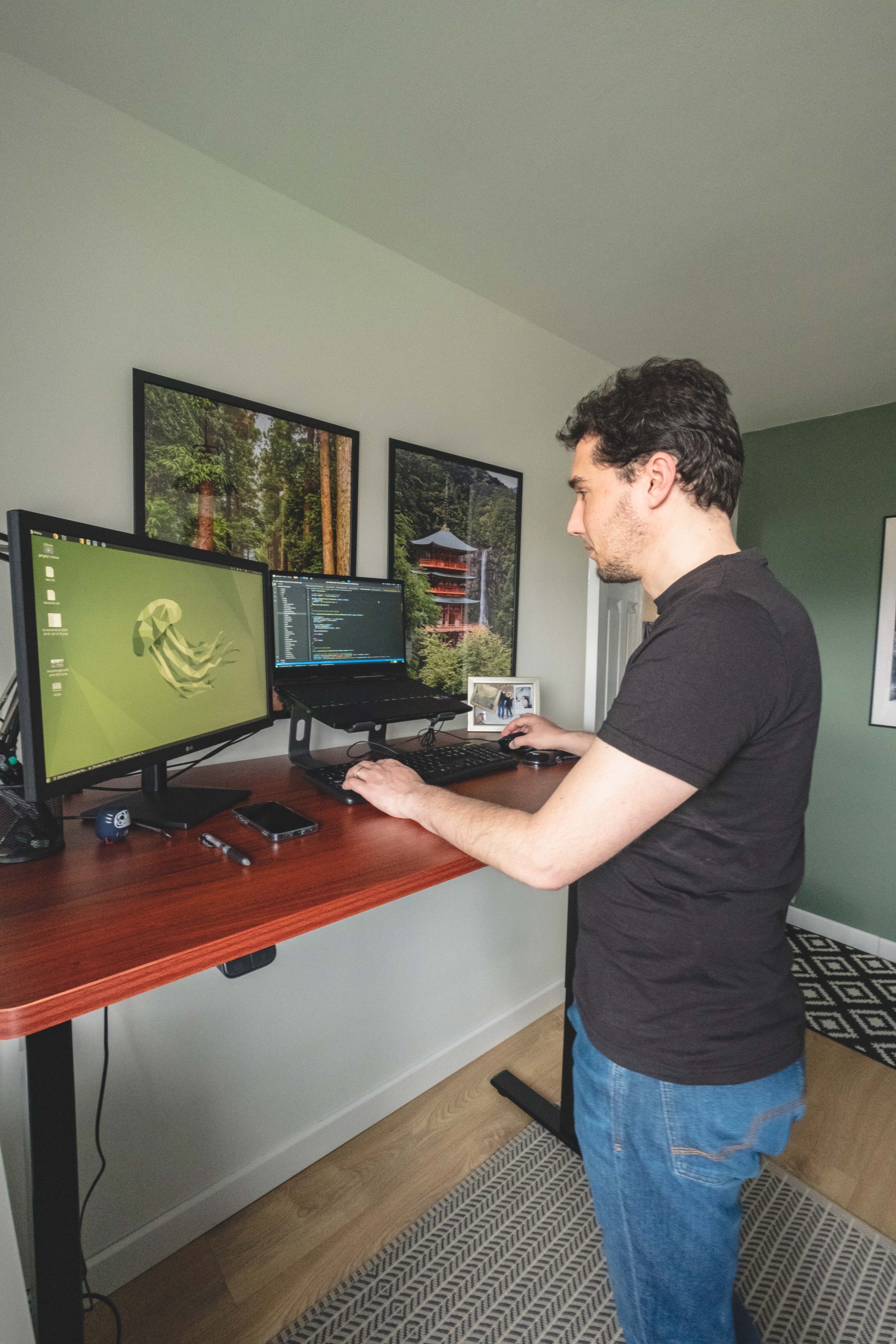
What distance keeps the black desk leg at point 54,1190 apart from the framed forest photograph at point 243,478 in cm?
97

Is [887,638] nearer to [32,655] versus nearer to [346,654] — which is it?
[346,654]

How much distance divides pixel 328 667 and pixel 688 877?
1.01m

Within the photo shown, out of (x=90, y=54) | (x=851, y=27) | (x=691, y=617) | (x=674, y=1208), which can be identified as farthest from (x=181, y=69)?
(x=674, y=1208)

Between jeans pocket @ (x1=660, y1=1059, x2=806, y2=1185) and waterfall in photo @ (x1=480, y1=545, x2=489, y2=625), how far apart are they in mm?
1547

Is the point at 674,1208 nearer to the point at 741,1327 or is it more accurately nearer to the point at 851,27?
the point at 741,1327

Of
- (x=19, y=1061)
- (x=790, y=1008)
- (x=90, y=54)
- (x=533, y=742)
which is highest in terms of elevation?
(x=90, y=54)

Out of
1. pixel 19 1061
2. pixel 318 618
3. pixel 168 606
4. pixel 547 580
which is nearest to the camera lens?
pixel 168 606

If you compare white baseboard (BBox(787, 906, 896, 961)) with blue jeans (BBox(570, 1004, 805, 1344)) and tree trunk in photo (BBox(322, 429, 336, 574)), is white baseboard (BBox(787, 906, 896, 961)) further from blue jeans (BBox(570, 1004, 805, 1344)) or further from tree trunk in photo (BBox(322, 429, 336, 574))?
tree trunk in photo (BBox(322, 429, 336, 574))

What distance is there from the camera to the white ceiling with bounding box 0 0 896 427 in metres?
1.16

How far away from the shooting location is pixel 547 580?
2.44 metres

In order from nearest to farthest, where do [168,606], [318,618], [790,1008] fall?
[790,1008] < [168,606] < [318,618]

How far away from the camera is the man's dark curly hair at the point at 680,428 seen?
932 mm

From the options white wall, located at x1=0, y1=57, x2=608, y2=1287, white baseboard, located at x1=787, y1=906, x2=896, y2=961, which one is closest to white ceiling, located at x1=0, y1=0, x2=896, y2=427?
white wall, located at x1=0, y1=57, x2=608, y2=1287

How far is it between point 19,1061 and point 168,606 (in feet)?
3.08
